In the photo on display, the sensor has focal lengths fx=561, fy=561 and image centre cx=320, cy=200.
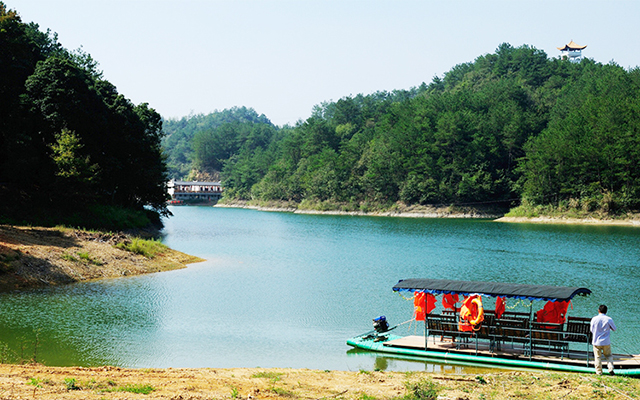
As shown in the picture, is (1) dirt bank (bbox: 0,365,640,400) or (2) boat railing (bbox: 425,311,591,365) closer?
(1) dirt bank (bbox: 0,365,640,400)

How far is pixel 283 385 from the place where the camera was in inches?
488

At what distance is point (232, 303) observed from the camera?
25.4 meters

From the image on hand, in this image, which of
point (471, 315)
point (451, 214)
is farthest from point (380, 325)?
point (451, 214)

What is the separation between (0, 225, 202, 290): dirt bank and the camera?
2631 centimetres

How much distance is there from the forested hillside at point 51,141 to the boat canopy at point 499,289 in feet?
91.8

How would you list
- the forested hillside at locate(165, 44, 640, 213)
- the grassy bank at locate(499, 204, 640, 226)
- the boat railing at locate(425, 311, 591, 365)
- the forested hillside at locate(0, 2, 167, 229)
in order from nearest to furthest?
the boat railing at locate(425, 311, 591, 365) → the forested hillside at locate(0, 2, 167, 229) → the grassy bank at locate(499, 204, 640, 226) → the forested hillside at locate(165, 44, 640, 213)

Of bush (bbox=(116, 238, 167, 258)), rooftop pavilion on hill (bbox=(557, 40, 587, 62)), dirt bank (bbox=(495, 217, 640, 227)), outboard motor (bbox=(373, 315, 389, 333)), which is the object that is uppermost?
rooftop pavilion on hill (bbox=(557, 40, 587, 62))

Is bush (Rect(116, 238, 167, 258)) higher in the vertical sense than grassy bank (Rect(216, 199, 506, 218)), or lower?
lower

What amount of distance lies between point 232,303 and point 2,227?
14.9 meters

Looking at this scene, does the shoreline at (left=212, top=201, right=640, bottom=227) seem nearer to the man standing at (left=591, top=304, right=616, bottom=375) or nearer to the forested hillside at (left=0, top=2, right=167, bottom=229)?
the forested hillside at (left=0, top=2, right=167, bottom=229)

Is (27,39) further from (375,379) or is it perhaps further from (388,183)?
(388,183)

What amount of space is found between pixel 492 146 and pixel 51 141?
75677mm

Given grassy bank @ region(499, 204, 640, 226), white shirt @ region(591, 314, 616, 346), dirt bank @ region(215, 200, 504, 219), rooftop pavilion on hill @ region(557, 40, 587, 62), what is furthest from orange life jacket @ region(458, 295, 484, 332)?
rooftop pavilion on hill @ region(557, 40, 587, 62)

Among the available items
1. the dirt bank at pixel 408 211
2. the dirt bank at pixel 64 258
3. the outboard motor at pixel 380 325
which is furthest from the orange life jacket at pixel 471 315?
the dirt bank at pixel 408 211
